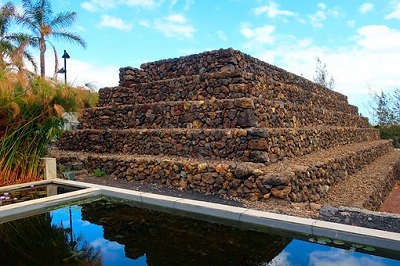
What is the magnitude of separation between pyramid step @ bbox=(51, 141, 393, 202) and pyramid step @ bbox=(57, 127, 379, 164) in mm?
234

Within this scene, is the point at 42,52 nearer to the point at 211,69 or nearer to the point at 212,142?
the point at 211,69

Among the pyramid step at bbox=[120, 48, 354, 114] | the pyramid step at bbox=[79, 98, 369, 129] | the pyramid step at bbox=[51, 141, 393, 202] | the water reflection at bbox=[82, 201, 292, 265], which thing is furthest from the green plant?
the water reflection at bbox=[82, 201, 292, 265]

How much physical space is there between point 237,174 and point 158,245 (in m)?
2.21

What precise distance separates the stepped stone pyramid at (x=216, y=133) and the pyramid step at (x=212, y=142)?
0.02 metres

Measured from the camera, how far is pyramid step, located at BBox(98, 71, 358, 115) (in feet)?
22.7

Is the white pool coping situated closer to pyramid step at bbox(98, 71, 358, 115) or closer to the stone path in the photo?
pyramid step at bbox(98, 71, 358, 115)

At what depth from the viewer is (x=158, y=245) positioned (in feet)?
10.0

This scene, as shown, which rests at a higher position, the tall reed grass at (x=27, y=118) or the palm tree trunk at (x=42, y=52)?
the palm tree trunk at (x=42, y=52)

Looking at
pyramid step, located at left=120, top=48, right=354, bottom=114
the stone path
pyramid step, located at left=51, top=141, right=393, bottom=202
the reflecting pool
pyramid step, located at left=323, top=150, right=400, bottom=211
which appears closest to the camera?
the reflecting pool

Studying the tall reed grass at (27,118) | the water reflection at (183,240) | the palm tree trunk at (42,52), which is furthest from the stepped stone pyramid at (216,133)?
the palm tree trunk at (42,52)

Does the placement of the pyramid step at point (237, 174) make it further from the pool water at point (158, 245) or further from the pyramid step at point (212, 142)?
the pool water at point (158, 245)

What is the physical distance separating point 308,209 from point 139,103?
227 inches

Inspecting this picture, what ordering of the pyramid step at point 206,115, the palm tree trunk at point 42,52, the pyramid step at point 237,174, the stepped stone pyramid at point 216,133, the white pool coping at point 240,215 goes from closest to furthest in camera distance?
the white pool coping at point 240,215, the pyramid step at point 237,174, the stepped stone pyramid at point 216,133, the pyramid step at point 206,115, the palm tree trunk at point 42,52

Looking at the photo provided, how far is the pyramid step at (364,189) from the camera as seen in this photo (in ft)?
18.1
